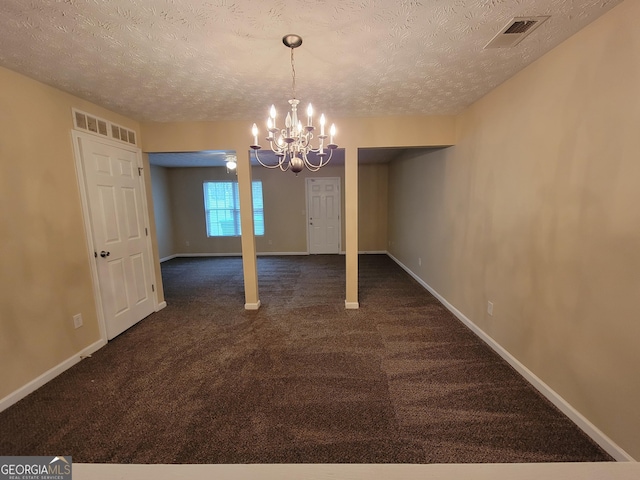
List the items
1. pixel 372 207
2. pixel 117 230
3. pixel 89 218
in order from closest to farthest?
pixel 89 218, pixel 117 230, pixel 372 207

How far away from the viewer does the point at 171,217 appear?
22.8 feet

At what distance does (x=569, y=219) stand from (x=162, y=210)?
24.4 feet

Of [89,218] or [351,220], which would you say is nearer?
[89,218]

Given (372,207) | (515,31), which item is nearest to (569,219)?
(515,31)

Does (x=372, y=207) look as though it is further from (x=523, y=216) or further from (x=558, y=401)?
(x=558, y=401)

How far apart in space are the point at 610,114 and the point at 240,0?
208 cm

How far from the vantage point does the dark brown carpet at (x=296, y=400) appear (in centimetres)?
153

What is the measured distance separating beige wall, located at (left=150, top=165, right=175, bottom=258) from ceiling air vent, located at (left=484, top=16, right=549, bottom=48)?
680 cm

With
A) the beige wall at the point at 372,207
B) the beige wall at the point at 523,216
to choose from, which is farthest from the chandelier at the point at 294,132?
the beige wall at the point at 372,207

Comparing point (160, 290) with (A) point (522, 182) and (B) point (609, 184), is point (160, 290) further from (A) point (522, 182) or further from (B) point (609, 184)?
(B) point (609, 184)

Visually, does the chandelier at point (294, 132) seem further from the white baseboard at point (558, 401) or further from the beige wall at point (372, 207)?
the beige wall at point (372, 207)

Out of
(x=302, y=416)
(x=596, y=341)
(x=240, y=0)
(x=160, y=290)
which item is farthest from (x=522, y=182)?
(x=160, y=290)

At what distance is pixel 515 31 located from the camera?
1.59m

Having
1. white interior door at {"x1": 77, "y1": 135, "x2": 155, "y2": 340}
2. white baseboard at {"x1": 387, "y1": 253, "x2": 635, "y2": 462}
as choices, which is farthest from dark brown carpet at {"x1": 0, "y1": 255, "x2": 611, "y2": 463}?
white interior door at {"x1": 77, "y1": 135, "x2": 155, "y2": 340}
